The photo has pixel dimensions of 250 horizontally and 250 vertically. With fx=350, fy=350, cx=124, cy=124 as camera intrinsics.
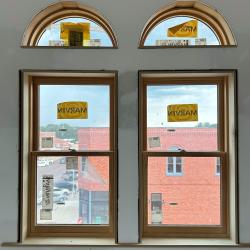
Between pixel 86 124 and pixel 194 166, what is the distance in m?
1.08

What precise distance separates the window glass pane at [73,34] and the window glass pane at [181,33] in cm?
49

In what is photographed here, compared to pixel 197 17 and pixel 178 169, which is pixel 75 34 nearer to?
pixel 197 17

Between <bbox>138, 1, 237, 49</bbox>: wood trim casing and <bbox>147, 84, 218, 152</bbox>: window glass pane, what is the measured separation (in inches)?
17.9

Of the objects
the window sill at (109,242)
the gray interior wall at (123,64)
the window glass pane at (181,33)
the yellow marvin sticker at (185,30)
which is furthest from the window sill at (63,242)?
→ the yellow marvin sticker at (185,30)

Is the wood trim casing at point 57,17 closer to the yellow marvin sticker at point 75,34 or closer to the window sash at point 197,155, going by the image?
the yellow marvin sticker at point 75,34

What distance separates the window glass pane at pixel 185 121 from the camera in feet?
10.7

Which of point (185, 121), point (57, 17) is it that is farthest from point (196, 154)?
point (57, 17)

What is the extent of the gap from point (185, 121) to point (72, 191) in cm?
124

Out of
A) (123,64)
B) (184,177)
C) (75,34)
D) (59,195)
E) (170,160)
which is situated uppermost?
(75,34)

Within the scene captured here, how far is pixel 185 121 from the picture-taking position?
10.7 feet

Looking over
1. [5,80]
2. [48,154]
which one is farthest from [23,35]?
[48,154]

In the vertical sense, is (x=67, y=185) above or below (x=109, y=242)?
above

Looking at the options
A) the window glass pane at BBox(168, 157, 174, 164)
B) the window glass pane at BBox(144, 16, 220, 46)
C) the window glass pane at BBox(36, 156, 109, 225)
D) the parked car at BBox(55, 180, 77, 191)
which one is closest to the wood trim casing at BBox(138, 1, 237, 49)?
the window glass pane at BBox(144, 16, 220, 46)

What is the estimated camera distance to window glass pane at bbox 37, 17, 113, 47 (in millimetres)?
3275
